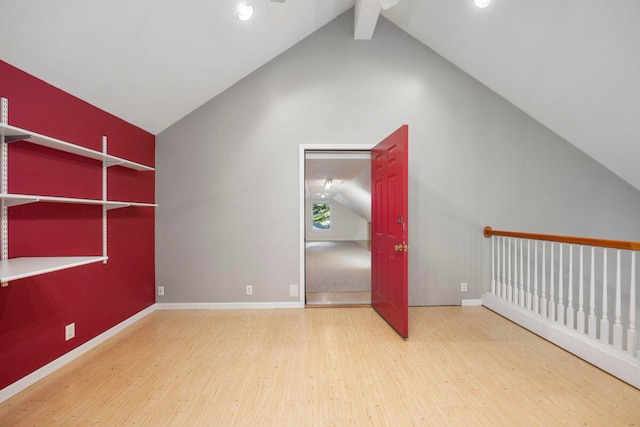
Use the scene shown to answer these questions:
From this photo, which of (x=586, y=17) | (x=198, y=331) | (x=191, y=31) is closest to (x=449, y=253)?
(x=586, y=17)

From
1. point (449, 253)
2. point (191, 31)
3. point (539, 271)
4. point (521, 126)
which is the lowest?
point (539, 271)

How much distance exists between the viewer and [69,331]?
244 centimetres

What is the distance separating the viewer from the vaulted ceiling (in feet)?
6.73

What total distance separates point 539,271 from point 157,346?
4529 millimetres

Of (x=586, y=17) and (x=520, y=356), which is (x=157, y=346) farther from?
(x=586, y=17)

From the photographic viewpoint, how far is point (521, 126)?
382cm

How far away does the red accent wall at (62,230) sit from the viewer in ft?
6.52

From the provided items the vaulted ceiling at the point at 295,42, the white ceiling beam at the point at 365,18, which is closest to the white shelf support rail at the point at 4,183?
the vaulted ceiling at the point at 295,42

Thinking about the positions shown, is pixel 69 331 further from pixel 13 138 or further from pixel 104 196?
pixel 13 138

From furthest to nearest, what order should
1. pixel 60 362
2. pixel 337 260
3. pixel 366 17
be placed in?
pixel 337 260 → pixel 366 17 → pixel 60 362

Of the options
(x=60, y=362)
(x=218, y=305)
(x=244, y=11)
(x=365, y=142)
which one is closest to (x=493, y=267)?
(x=365, y=142)

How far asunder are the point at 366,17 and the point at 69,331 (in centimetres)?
427

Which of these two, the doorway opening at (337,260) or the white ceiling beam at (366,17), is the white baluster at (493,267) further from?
the white ceiling beam at (366,17)

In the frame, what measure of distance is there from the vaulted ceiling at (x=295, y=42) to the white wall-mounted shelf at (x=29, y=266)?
1.30 metres
